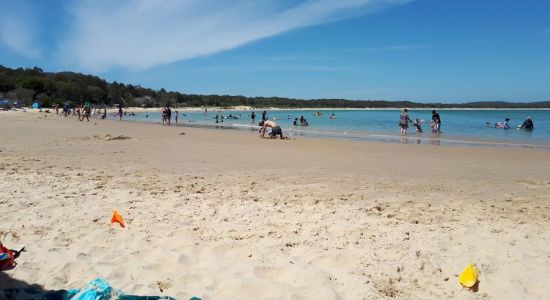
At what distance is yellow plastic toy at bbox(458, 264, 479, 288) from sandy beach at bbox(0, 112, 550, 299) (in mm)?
85

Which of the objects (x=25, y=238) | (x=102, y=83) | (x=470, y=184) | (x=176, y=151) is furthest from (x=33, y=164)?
(x=102, y=83)

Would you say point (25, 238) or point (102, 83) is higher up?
point (102, 83)

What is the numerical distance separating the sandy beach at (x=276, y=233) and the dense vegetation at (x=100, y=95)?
75.8 m

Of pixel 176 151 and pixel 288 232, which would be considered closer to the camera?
pixel 288 232

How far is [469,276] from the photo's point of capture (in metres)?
3.72

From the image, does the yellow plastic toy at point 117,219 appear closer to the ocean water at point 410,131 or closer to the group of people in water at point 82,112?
the ocean water at point 410,131

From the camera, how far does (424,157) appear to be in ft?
42.7

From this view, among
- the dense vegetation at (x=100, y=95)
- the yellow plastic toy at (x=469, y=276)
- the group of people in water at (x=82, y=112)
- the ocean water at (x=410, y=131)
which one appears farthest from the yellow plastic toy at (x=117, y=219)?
the dense vegetation at (x=100, y=95)

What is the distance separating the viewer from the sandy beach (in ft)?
12.1

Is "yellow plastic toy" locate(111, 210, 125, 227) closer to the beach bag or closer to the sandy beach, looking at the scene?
the sandy beach

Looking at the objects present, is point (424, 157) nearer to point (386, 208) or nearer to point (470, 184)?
point (470, 184)

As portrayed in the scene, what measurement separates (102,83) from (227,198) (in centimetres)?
11628

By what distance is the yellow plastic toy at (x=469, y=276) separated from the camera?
144 inches

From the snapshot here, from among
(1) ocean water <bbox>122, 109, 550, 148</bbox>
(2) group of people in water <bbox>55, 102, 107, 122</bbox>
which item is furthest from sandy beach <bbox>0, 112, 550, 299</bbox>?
(2) group of people in water <bbox>55, 102, 107, 122</bbox>
